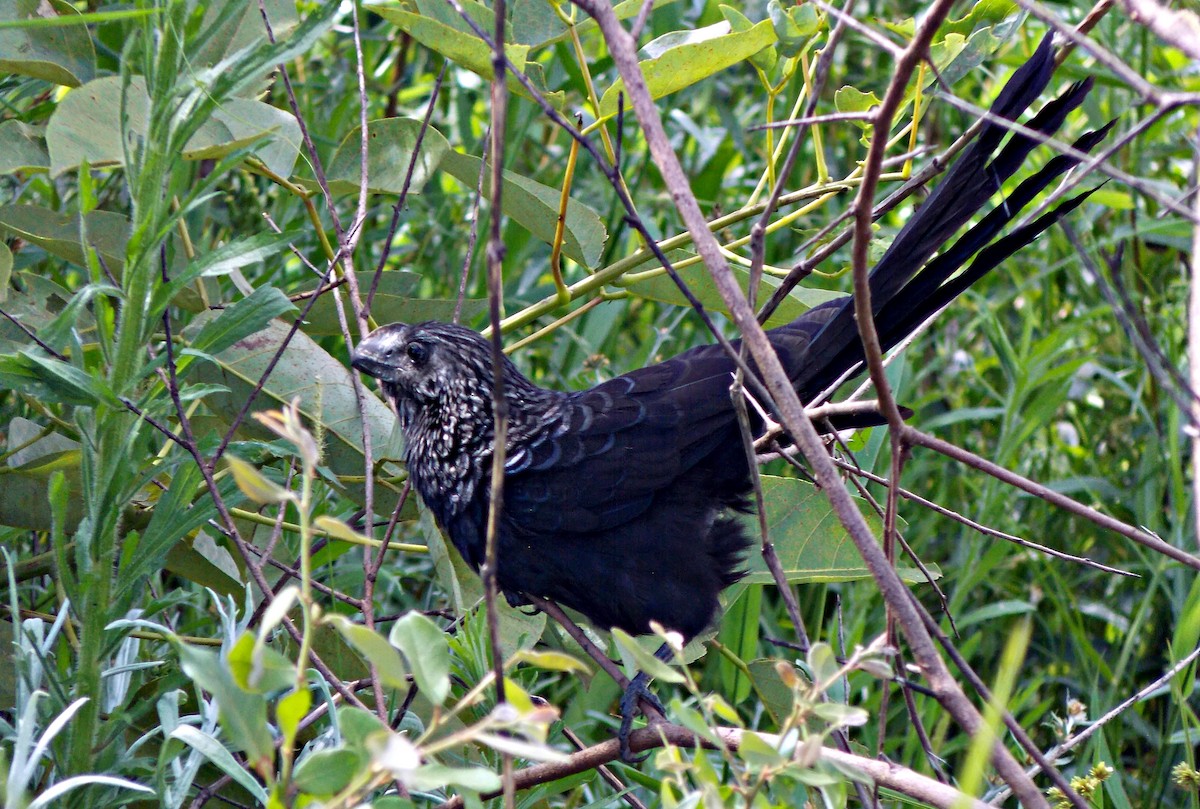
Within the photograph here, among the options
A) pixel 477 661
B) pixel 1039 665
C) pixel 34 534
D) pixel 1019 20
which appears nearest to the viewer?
pixel 477 661

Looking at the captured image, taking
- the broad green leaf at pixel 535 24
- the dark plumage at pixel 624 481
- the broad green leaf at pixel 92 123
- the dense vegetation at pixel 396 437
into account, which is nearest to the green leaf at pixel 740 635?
the dense vegetation at pixel 396 437

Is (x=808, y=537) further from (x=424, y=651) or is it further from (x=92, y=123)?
(x=92, y=123)

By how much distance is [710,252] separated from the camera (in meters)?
1.13

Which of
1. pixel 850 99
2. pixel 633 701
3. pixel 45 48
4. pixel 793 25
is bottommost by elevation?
pixel 633 701

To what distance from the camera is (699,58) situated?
159 cm

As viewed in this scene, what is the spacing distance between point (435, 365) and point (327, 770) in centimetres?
159

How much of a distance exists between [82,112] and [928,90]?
1.36m

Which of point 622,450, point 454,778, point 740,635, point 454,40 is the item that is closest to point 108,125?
point 454,40

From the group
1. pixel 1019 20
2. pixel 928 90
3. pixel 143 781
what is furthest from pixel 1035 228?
pixel 143 781

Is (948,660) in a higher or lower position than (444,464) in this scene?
lower

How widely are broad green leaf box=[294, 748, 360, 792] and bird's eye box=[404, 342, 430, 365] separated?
5.14ft

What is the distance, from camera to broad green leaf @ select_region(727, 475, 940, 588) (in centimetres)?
188

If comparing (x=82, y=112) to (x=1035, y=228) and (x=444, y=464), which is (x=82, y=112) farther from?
(x=1035, y=228)

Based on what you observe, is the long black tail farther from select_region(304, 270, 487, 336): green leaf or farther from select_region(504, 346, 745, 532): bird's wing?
select_region(304, 270, 487, 336): green leaf
